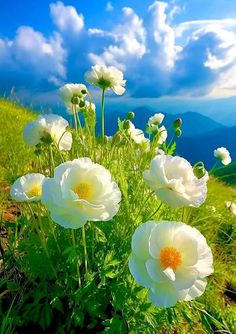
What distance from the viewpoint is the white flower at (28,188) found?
5.27 feet

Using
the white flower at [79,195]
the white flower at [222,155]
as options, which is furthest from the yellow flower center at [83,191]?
the white flower at [222,155]

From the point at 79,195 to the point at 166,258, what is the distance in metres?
0.30

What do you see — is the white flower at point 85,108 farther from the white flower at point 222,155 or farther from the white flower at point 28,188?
the white flower at point 222,155

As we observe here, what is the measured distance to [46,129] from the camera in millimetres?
1643

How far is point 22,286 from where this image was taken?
1920mm

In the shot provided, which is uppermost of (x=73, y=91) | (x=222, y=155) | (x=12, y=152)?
(x=73, y=91)

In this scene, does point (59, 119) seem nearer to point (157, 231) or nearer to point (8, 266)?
point (157, 231)

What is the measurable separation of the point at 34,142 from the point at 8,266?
0.72m

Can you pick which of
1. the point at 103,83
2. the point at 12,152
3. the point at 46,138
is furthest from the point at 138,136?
the point at 12,152

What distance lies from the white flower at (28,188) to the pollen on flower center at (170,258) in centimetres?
52

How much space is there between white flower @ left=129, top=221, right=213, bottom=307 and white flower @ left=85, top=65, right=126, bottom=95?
0.99m

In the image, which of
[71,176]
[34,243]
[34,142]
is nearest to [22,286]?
[34,243]

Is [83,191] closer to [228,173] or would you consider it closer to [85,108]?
[85,108]

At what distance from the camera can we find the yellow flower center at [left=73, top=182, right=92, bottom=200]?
4.29 ft
